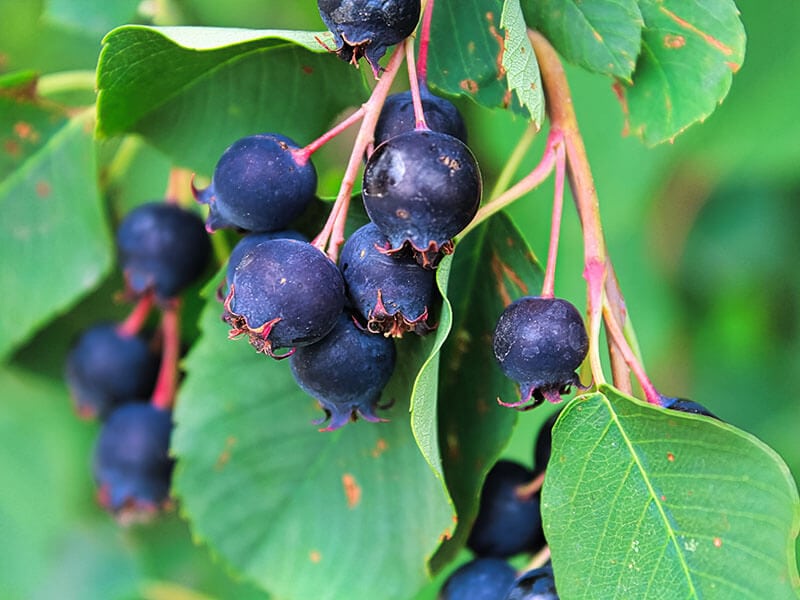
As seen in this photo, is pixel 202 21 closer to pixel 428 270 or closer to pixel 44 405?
pixel 44 405

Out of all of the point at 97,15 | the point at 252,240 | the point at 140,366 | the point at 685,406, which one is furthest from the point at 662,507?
the point at 97,15

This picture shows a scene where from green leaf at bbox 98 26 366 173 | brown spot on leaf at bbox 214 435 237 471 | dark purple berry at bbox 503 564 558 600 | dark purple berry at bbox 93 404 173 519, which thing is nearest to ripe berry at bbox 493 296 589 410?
dark purple berry at bbox 503 564 558 600

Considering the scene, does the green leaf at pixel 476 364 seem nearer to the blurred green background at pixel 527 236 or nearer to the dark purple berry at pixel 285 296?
the dark purple berry at pixel 285 296

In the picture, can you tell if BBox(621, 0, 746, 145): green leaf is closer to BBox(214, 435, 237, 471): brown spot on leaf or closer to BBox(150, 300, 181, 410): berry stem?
BBox(214, 435, 237, 471): brown spot on leaf

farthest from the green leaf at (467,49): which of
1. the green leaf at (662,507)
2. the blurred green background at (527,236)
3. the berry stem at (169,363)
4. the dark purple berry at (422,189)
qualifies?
the berry stem at (169,363)

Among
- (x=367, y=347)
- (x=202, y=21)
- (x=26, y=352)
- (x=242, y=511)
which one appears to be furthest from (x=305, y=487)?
(x=202, y=21)

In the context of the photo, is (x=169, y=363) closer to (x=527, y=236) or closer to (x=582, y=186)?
(x=527, y=236)
